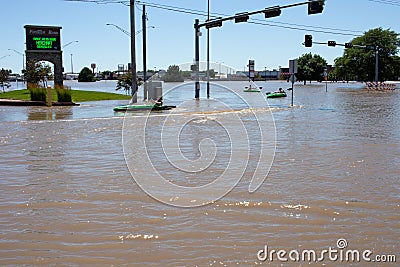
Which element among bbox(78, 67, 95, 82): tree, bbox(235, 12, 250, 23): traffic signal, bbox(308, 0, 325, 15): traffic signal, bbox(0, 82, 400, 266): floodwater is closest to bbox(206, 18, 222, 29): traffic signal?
bbox(235, 12, 250, 23): traffic signal

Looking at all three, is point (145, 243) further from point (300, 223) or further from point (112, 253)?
point (300, 223)

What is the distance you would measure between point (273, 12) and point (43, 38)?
24799 mm

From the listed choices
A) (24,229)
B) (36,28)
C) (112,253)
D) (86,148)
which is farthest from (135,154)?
(36,28)

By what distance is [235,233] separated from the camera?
221 inches

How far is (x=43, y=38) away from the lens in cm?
4156

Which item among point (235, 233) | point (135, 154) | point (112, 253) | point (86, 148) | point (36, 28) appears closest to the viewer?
point (112, 253)

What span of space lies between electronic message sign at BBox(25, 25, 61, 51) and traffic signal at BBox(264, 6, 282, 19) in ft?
77.9

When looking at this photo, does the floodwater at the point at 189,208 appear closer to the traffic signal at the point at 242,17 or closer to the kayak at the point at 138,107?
the kayak at the point at 138,107

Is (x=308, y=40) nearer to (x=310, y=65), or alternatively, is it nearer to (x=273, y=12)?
(x=273, y=12)

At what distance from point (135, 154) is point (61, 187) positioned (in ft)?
11.2

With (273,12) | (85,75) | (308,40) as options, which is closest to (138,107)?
(273,12)

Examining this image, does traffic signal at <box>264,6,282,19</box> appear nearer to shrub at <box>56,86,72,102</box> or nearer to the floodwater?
the floodwater

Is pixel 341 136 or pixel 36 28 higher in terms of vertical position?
pixel 36 28

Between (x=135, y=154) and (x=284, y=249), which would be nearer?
(x=284, y=249)
